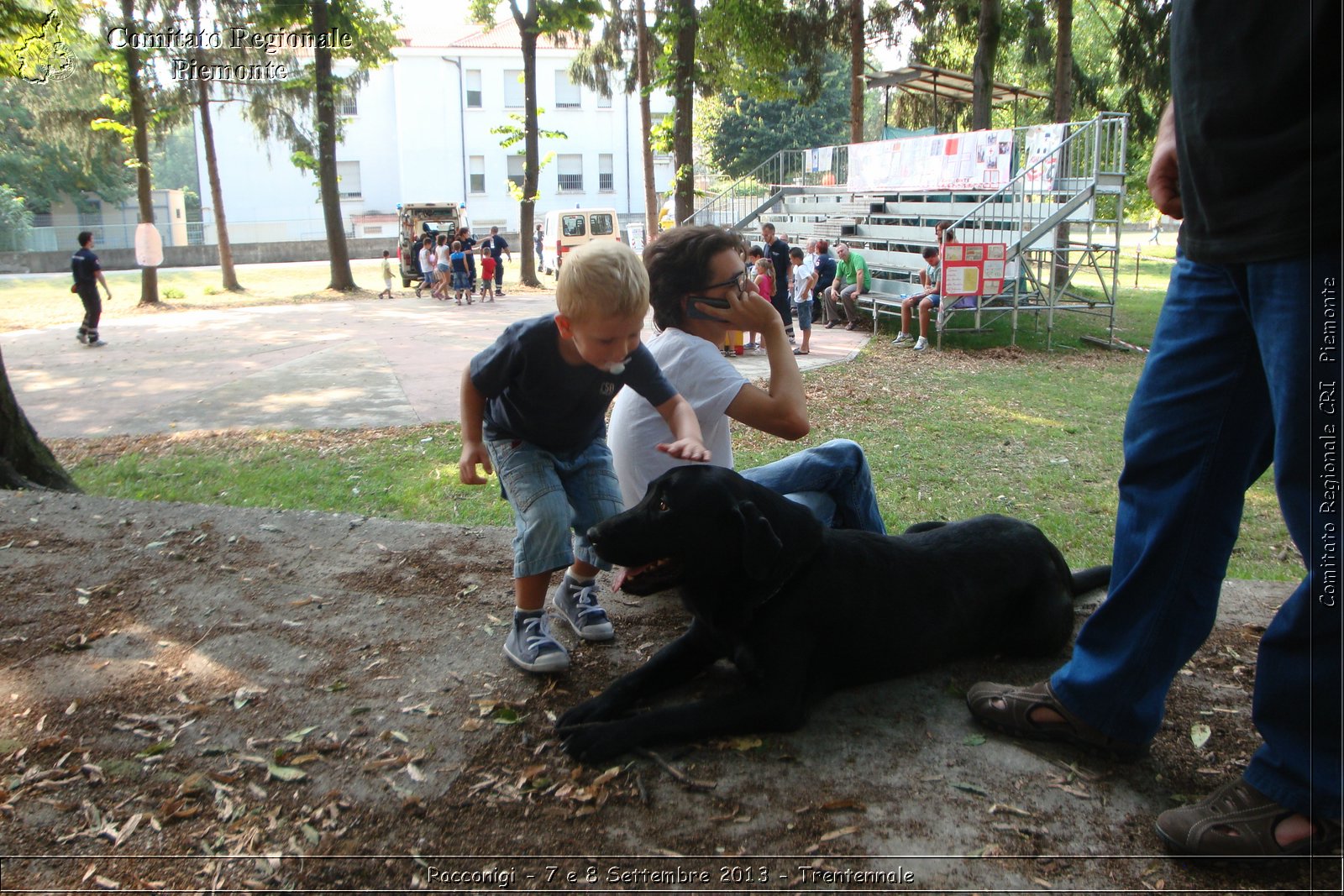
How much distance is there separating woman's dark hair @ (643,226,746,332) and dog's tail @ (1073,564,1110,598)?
1770 millimetres

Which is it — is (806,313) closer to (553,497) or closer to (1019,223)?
(1019,223)

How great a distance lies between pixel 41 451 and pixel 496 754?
473 cm

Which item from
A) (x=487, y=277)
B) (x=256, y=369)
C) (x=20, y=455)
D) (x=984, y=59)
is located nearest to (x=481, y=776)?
(x=20, y=455)

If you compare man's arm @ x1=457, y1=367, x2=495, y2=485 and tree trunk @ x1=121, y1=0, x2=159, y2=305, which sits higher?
tree trunk @ x1=121, y1=0, x2=159, y2=305

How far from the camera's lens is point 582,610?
340 centimetres

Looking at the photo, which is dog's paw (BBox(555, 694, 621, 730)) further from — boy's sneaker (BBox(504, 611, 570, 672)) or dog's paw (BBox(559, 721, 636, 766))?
boy's sneaker (BBox(504, 611, 570, 672))

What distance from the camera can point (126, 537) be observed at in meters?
4.30

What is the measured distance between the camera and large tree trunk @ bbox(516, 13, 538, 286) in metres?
27.8

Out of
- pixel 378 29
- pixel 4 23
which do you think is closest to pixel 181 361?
pixel 4 23

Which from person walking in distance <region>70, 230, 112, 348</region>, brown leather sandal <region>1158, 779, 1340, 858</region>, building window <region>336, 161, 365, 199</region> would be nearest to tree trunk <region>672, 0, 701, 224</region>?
person walking in distance <region>70, 230, 112, 348</region>

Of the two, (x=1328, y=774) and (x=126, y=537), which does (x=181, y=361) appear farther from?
(x=1328, y=774)

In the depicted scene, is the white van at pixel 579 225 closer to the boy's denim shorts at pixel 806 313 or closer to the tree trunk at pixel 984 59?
the tree trunk at pixel 984 59

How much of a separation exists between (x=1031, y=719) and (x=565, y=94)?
5217 centimetres

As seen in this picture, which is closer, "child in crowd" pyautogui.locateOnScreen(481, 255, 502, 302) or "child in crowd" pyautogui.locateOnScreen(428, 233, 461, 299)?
"child in crowd" pyautogui.locateOnScreen(481, 255, 502, 302)
